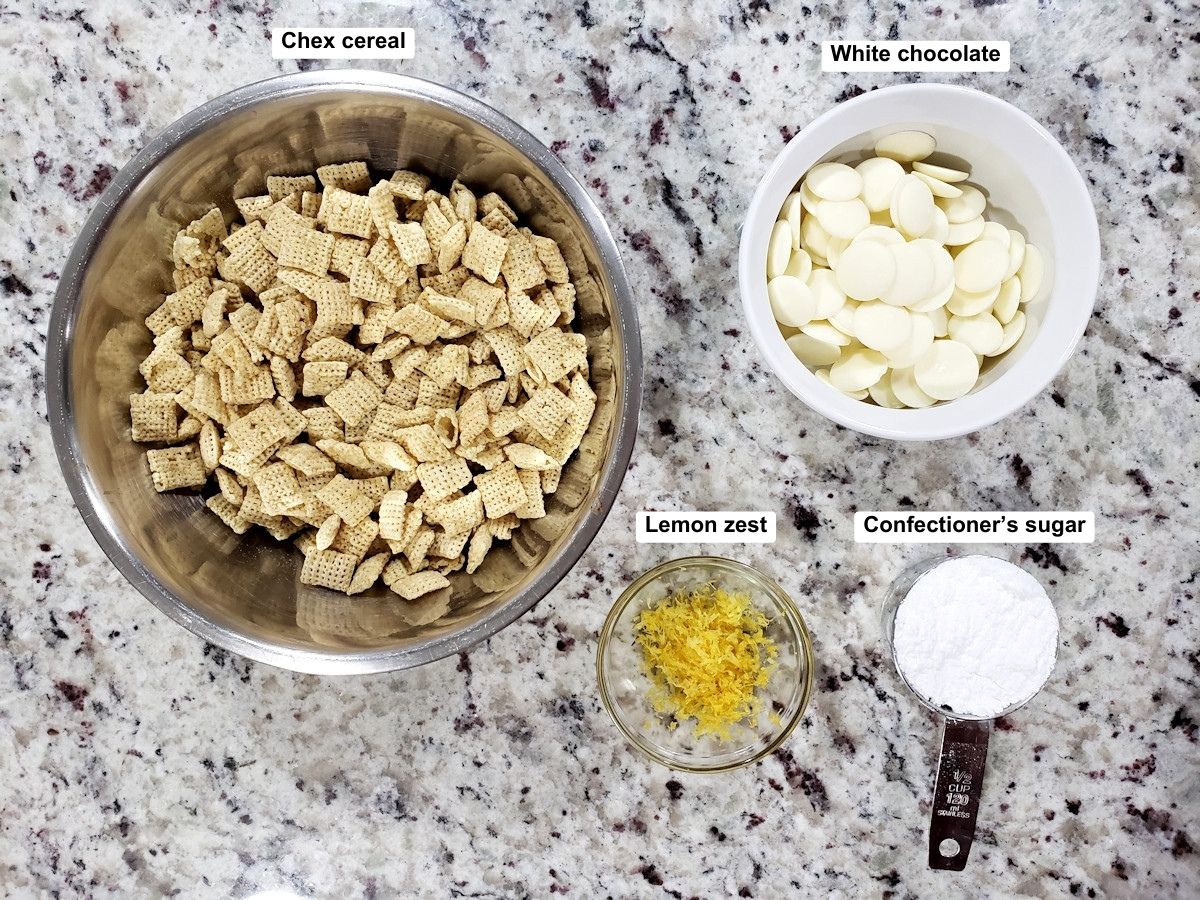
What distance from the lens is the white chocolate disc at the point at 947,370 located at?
91 centimetres


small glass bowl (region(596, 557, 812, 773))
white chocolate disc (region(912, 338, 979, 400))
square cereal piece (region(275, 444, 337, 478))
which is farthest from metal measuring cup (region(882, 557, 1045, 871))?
square cereal piece (region(275, 444, 337, 478))

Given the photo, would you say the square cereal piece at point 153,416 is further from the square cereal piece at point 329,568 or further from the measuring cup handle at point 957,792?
the measuring cup handle at point 957,792

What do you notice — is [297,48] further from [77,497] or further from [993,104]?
[993,104]

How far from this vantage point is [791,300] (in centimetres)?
89

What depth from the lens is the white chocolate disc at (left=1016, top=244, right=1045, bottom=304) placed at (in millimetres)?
927

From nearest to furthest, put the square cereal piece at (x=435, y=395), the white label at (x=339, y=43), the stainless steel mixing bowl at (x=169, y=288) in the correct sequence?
the stainless steel mixing bowl at (x=169, y=288) < the square cereal piece at (x=435, y=395) < the white label at (x=339, y=43)

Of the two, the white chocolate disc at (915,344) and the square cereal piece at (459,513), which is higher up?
the white chocolate disc at (915,344)

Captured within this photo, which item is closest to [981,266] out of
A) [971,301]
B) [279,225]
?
[971,301]

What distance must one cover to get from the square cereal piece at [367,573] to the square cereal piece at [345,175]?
1.26ft

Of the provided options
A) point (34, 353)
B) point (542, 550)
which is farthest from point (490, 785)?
point (34, 353)

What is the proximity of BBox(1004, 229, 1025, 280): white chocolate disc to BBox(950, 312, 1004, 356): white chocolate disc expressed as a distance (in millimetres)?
50

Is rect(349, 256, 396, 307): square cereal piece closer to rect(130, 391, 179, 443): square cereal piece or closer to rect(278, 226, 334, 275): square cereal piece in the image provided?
rect(278, 226, 334, 275): square cereal piece

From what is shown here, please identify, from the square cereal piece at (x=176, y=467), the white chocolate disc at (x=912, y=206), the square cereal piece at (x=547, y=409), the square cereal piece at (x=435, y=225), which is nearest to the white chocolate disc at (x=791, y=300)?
the white chocolate disc at (x=912, y=206)

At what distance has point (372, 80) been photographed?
79cm
